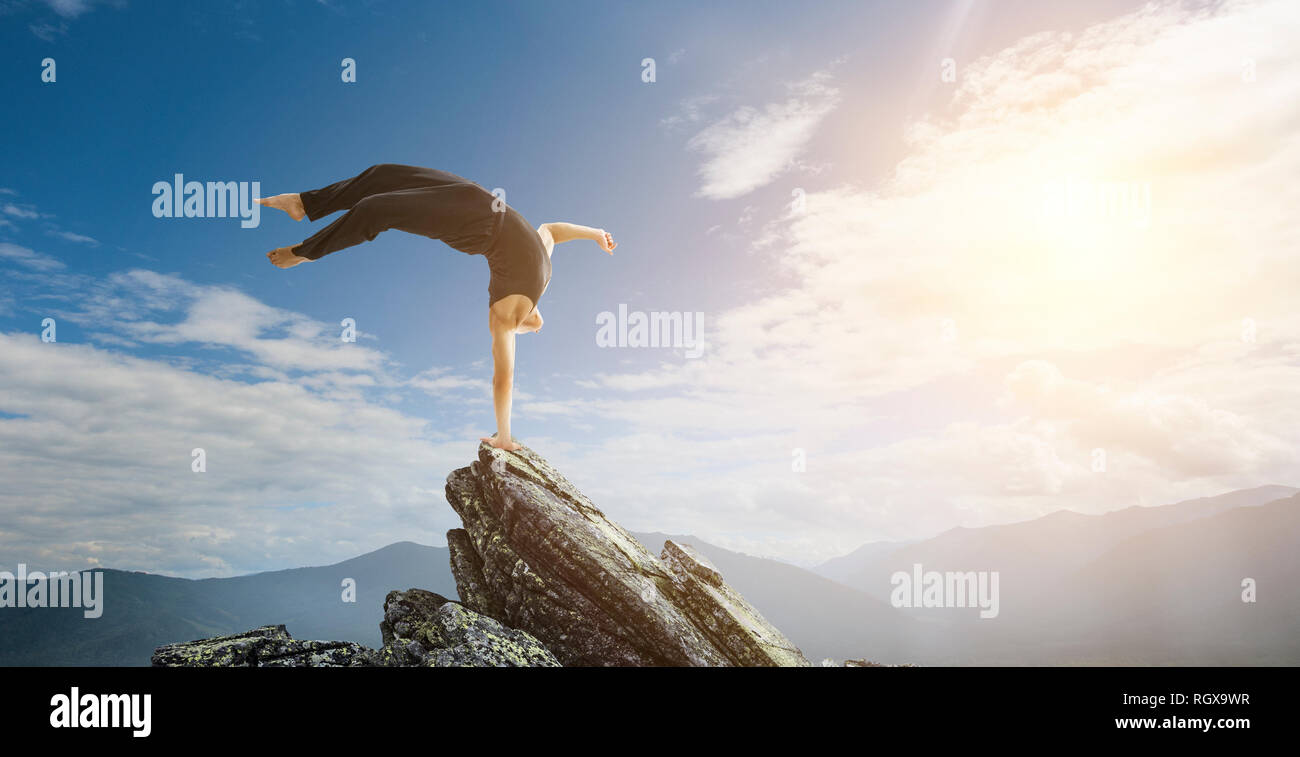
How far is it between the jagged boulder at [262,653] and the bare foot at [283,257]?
4916 millimetres

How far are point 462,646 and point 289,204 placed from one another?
19.7 feet

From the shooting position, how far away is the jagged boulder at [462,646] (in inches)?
309

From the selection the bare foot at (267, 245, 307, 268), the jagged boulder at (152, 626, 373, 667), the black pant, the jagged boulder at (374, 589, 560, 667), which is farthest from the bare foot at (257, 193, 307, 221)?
the jagged boulder at (374, 589, 560, 667)

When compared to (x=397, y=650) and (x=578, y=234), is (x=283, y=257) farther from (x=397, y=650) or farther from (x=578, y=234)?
(x=397, y=650)

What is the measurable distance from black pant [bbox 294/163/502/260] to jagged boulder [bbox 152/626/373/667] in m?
Result: 5.06

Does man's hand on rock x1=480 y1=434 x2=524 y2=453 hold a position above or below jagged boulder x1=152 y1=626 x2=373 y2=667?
above

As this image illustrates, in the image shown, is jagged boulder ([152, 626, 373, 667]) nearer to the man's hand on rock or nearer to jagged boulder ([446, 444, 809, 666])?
jagged boulder ([446, 444, 809, 666])

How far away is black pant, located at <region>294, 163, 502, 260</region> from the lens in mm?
7605

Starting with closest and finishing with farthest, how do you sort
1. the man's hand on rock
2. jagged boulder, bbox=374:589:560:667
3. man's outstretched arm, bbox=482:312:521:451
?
jagged boulder, bbox=374:589:560:667, man's outstretched arm, bbox=482:312:521:451, the man's hand on rock

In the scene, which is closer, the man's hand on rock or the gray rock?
the gray rock

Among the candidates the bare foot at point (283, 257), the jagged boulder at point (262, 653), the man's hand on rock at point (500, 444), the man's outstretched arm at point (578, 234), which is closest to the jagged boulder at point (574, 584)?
the man's hand on rock at point (500, 444)

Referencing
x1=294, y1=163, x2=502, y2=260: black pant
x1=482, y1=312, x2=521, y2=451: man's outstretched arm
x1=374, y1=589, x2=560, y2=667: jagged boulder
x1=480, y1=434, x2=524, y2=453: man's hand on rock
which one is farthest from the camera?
x1=480, y1=434, x2=524, y2=453: man's hand on rock

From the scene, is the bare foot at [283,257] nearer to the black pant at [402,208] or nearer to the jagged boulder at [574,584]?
the black pant at [402,208]

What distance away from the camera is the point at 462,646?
8.01 metres
